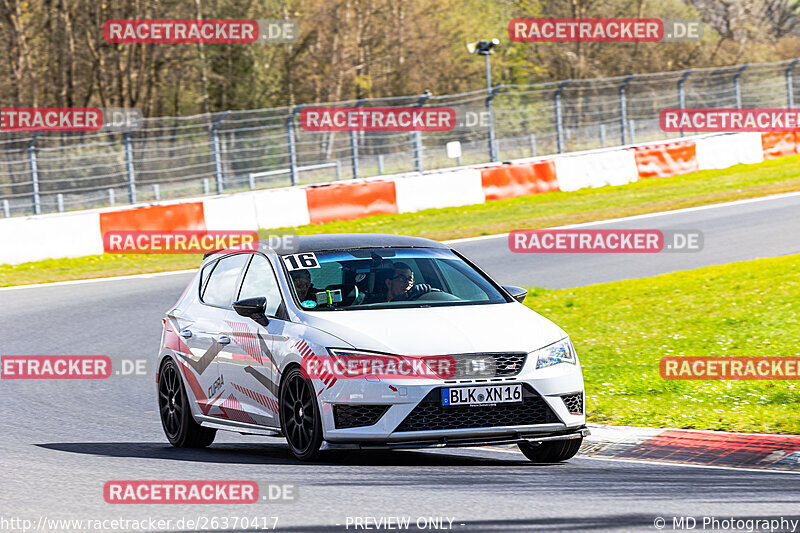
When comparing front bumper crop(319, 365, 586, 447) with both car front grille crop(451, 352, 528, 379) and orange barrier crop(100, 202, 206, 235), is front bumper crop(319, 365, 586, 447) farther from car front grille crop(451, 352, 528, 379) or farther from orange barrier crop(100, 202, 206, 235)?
orange barrier crop(100, 202, 206, 235)

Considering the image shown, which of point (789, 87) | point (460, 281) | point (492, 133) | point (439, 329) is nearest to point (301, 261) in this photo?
point (460, 281)

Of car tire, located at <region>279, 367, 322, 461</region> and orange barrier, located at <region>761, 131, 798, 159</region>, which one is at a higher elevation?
orange barrier, located at <region>761, 131, 798, 159</region>

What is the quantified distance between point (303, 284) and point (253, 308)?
392 millimetres

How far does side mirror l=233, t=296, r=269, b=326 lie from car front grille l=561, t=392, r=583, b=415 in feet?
6.79

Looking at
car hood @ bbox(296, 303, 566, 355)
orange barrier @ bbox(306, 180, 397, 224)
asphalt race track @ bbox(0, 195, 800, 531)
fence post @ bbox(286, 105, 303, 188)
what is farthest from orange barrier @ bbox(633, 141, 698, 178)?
car hood @ bbox(296, 303, 566, 355)

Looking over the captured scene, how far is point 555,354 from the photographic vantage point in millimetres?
7984

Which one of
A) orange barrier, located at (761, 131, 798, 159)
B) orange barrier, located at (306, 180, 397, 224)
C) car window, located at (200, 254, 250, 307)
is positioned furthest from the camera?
orange barrier, located at (761, 131, 798, 159)

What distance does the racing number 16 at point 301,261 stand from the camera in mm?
8812

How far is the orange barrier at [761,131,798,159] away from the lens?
3250 cm

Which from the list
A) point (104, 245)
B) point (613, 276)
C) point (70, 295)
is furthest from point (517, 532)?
point (104, 245)

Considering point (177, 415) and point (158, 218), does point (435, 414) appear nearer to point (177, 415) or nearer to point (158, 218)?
point (177, 415)

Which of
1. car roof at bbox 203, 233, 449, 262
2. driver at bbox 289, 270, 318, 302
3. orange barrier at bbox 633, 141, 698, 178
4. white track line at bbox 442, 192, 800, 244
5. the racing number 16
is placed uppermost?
orange barrier at bbox 633, 141, 698, 178

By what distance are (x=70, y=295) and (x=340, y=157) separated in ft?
35.2

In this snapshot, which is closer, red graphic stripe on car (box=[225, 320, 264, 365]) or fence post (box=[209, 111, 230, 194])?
red graphic stripe on car (box=[225, 320, 264, 365])
